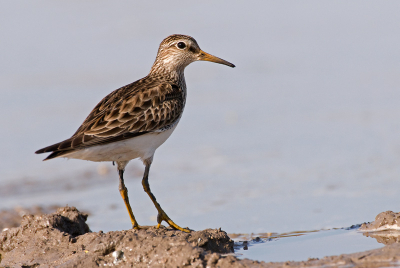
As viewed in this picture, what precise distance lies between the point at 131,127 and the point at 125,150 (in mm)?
267

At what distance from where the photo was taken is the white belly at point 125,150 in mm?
6328

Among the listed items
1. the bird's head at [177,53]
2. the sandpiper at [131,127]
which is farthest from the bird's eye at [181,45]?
the sandpiper at [131,127]

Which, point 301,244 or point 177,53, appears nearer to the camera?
point 301,244

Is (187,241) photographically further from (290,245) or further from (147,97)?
(147,97)

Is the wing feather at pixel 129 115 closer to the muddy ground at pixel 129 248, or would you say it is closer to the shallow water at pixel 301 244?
the muddy ground at pixel 129 248

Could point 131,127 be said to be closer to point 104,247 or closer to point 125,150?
point 125,150

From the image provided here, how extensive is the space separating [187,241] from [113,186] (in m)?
4.56

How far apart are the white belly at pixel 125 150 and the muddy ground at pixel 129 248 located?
73 centimetres

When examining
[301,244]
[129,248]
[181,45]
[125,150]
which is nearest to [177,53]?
[181,45]

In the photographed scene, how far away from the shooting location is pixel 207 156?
1057 centimetres

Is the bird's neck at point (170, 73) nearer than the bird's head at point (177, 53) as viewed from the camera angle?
Yes

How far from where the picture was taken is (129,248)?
17.7 feet

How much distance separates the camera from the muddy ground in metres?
5.12

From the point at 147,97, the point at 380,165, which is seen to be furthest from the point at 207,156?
the point at 147,97
